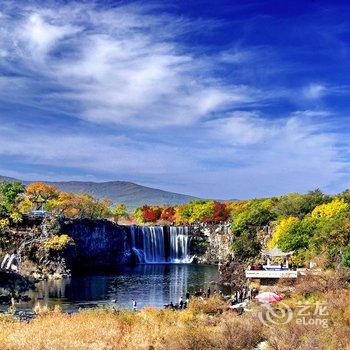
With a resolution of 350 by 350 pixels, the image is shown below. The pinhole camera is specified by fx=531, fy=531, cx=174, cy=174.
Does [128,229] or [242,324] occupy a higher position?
[128,229]

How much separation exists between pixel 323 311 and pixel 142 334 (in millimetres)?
10387

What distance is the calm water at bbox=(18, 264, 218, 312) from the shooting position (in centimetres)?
5391

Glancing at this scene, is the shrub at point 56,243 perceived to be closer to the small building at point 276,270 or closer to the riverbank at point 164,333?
the small building at point 276,270

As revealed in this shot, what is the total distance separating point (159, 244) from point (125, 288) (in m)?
41.0

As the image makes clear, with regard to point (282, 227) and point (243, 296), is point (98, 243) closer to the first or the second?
point (282, 227)

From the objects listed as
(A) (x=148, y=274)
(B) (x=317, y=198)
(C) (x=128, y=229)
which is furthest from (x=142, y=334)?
(C) (x=128, y=229)

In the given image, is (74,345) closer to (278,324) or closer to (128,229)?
(278,324)

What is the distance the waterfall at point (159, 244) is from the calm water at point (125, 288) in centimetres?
1440

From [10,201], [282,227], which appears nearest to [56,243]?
[10,201]

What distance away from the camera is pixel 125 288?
65250 mm

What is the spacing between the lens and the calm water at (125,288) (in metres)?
53.9

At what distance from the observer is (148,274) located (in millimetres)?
81500

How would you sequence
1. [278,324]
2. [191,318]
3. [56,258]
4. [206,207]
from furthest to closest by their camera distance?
1. [206,207]
2. [56,258]
3. [191,318]
4. [278,324]

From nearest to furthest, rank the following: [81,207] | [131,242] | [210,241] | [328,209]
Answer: [328,209] → [131,242] → [210,241] → [81,207]
